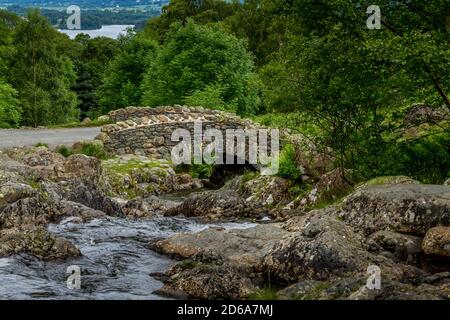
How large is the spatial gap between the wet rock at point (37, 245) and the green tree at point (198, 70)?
23.6m

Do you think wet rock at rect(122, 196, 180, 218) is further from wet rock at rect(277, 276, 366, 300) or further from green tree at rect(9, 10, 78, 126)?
green tree at rect(9, 10, 78, 126)

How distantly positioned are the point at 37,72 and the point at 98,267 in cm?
4149

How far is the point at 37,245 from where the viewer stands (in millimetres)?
12555

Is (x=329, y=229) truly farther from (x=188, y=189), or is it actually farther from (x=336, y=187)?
(x=188, y=189)

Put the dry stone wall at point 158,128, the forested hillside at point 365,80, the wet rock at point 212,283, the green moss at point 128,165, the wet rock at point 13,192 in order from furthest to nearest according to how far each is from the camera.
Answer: the dry stone wall at point 158,128 < the green moss at point 128,165 < the wet rock at point 13,192 < the forested hillside at point 365,80 < the wet rock at point 212,283

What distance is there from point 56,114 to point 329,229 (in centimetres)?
4308

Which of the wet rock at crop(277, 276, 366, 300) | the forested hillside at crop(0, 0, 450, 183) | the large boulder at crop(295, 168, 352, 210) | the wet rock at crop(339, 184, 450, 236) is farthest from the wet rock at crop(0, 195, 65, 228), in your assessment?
the wet rock at crop(277, 276, 366, 300)

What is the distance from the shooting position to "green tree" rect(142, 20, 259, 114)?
1457 inches

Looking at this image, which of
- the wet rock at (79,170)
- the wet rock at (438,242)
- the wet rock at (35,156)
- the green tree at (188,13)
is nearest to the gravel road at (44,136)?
the wet rock at (35,156)

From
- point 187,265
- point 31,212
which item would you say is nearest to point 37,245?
point 187,265

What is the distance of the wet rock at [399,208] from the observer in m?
11.9

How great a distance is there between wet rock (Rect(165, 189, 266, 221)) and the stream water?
8.47 ft

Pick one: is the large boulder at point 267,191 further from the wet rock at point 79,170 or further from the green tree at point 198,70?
the green tree at point 198,70

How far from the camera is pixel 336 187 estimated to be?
17922mm
